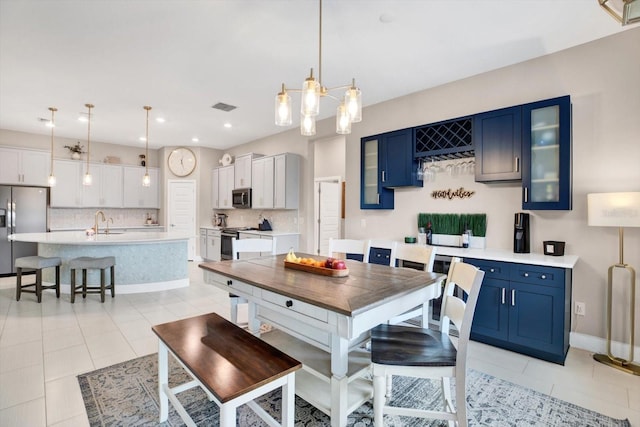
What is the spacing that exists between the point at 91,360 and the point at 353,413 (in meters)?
2.28

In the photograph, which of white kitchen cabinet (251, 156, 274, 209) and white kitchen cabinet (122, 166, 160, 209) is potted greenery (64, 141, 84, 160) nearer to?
white kitchen cabinet (122, 166, 160, 209)

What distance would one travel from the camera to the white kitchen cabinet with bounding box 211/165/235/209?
7.32 metres

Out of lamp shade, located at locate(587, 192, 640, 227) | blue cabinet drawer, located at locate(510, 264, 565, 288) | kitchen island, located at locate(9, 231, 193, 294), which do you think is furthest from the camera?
kitchen island, located at locate(9, 231, 193, 294)

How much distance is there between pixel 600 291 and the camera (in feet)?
9.48

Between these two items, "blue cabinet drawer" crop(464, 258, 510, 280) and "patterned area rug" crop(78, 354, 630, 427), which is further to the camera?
"blue cabinet drawer" crop(464, 258, 510, 280)

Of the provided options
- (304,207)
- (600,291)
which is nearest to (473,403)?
(600,291)

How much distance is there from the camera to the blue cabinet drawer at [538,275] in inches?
104

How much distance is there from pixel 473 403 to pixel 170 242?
15.4ft

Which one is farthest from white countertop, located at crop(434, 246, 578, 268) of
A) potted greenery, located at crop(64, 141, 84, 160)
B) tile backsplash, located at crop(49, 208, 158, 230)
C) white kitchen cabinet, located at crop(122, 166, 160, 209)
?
potted greenery, located at crop(64, 141, 84, 160)

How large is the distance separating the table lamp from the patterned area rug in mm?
950

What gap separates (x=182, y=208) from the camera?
7.74 metres

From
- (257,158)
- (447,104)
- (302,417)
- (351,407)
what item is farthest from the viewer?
(257,158)

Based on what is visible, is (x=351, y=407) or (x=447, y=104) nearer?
(x=351, y=407)

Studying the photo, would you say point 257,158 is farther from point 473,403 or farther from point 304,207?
point 473,403
